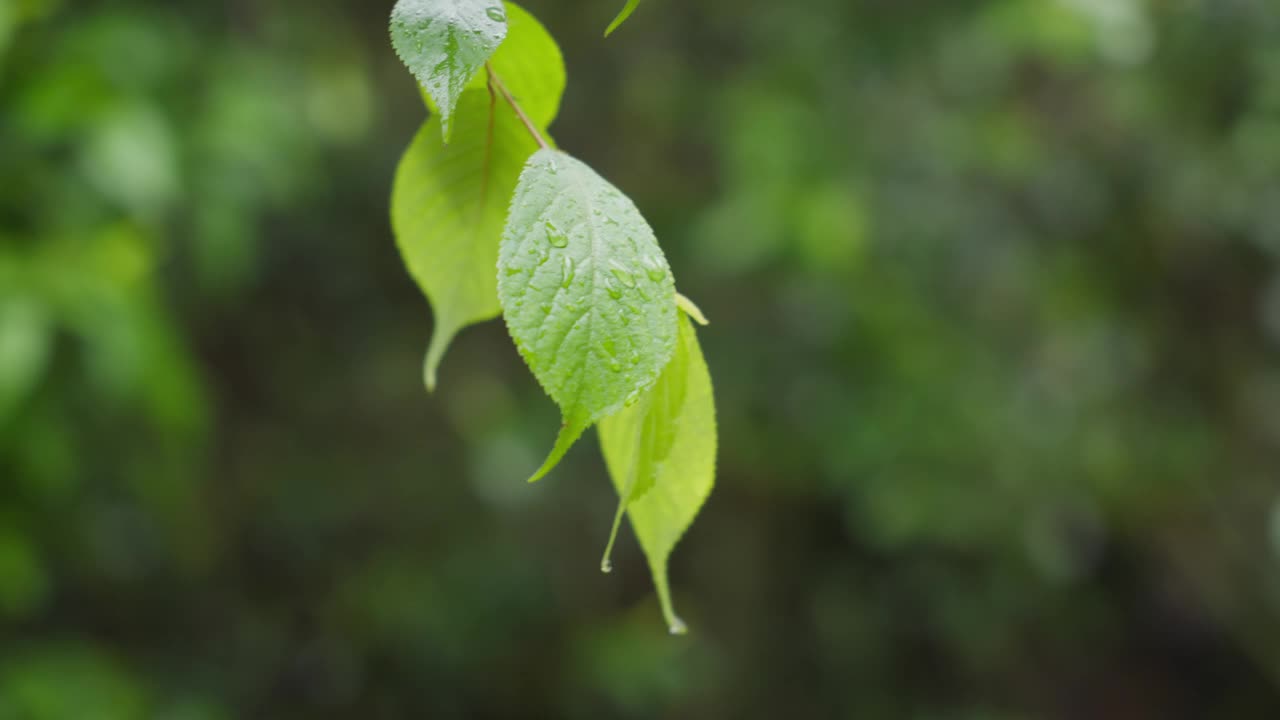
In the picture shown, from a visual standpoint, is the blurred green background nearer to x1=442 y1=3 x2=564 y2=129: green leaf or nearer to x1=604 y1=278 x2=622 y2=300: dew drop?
x1=442 y1=3 x2=564 y2=129: green leaf

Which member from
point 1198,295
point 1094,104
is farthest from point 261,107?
point 1198,295

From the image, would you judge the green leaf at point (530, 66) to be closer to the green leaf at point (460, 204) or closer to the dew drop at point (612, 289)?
the green leaf at point (460, 204)

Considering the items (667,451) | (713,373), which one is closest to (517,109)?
(667,451)

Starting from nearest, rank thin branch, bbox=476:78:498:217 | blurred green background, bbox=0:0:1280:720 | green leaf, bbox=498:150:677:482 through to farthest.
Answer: green leaf, bbox=498:150:677:482
thin branch, bbox=476:78:498:217
blurred green background, bbox=0:0:1280:720

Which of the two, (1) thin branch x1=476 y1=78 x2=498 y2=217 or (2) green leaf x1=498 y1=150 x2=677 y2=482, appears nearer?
(2) green leaf x1=498 y1=150 x2=677 y2=482

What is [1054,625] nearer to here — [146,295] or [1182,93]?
[1182,93]

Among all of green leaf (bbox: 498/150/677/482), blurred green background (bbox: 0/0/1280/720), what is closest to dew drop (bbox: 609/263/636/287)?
green leaf (bbox: 498/150/677/482)

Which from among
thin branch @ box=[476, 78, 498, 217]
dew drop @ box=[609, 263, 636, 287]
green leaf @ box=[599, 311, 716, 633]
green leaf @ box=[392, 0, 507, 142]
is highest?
green leaf @ box=[392, 0, 507, 142]

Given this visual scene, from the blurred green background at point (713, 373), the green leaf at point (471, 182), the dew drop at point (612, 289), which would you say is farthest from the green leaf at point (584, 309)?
the blurred green background at point (713, 373)
